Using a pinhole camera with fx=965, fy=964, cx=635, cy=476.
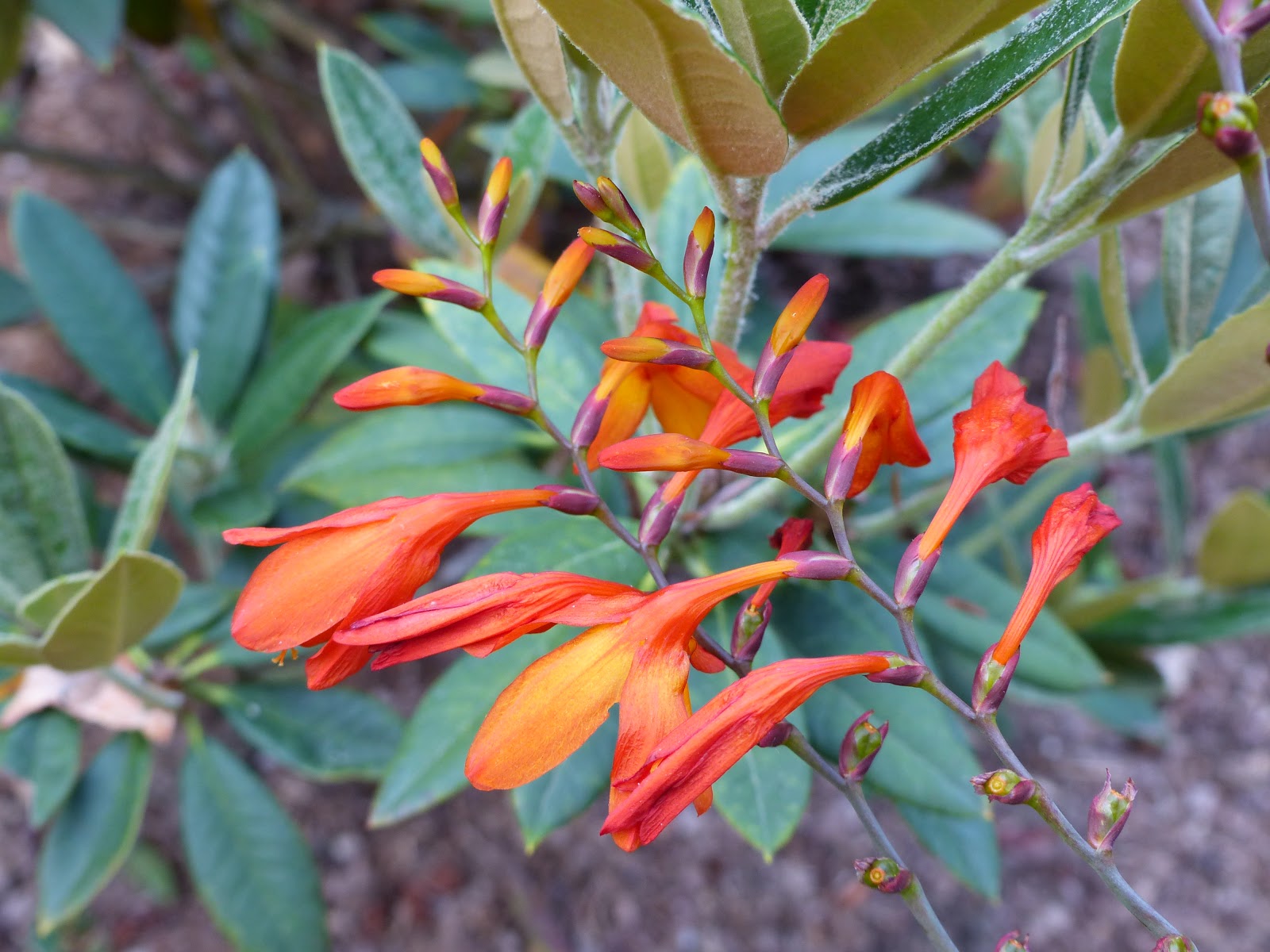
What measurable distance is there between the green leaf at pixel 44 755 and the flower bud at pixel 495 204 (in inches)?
33.7

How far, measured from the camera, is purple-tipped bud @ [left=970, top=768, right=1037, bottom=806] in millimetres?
452

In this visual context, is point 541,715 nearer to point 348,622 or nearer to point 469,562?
point 348,622

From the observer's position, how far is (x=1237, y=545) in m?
1.26

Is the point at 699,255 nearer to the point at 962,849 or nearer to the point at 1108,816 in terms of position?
the point at 1108,816

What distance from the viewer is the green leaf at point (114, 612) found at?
29.1 inches

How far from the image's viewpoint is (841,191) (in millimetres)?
558

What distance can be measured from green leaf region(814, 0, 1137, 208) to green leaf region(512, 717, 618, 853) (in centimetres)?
54

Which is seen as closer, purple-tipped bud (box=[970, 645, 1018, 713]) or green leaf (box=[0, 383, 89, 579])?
purple-tipped bud (box=[970, 645, 1018, 713])

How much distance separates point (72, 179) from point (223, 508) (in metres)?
1.55

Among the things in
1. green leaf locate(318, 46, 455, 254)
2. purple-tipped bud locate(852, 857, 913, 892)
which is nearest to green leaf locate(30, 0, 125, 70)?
green leaf locate(318, 46, 455, 254)

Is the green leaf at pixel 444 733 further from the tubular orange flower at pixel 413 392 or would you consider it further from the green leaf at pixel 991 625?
the green leaf at pixel 991 625

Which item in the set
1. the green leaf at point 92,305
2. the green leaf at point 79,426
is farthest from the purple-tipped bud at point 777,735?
the green leaf at point 92,305

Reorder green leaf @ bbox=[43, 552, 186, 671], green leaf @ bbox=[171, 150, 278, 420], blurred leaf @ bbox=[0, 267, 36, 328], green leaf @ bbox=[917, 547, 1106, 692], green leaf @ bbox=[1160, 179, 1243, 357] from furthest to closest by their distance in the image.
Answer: blurred leaf @ bbox=[0, 267, 36, 328] < green leaf @ bbox=[171, 150, 278, 420] < green leaf @ bbox=[917, 547, 1106, 692] < green leaf @ bbox=[1160, 179, 1243, 357] < green leaf @ bbox=[43, 552, 186, 671]

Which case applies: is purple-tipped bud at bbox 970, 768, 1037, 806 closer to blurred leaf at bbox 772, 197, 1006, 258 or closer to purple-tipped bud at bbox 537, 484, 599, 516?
purple-tipped bud at bbox 537, 484, 599, 516
